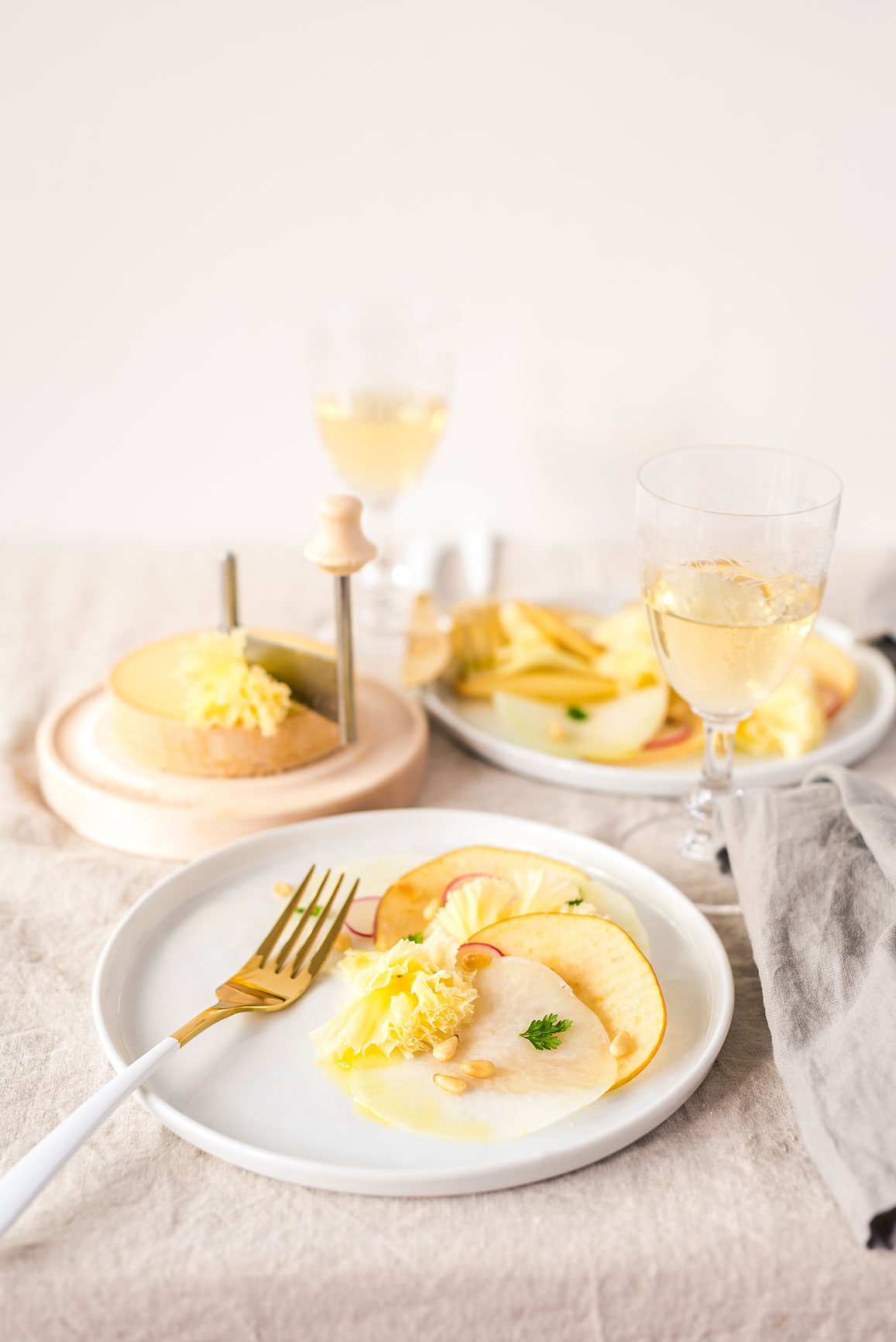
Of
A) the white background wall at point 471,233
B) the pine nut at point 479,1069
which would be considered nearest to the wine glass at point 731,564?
the pine nut at point 479,1069

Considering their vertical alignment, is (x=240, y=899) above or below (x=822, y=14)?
below

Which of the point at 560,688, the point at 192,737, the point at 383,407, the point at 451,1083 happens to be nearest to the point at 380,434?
the point at 383,407

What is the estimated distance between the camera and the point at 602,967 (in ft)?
2.14

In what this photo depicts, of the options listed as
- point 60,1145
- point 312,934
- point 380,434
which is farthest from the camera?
point 380,434

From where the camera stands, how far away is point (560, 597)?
1362mm

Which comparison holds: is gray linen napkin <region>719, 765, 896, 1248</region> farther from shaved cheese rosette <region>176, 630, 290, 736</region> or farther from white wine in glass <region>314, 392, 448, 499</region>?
white wine in glass <region>314, 392, 448, 499</region>

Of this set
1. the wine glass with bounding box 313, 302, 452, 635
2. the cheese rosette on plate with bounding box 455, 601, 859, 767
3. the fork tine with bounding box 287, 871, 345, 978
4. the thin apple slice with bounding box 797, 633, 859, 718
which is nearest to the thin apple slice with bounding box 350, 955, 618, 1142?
the fork tine with bounding box 287, 871, 345, 978

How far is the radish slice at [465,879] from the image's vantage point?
747 mm

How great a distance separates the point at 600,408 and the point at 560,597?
46 centimetres

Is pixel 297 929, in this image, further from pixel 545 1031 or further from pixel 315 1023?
pixel 545 1031

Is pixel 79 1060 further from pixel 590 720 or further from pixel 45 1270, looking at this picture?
pixel 590 720

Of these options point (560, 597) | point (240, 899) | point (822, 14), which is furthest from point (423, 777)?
point (822, 14)

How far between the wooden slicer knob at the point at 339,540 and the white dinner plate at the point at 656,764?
10.1 inches

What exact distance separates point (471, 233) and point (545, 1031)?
4.29ft
